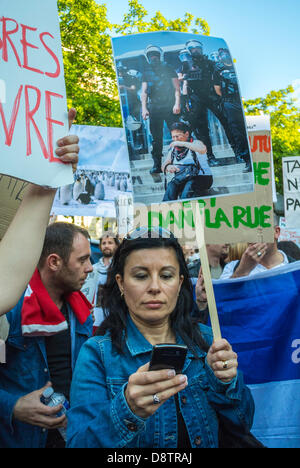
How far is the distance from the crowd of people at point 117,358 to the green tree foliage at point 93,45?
10.1 m

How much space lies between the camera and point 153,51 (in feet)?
6.57

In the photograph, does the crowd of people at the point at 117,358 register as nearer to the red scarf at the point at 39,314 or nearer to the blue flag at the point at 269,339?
the red scarf at the point at 39,314

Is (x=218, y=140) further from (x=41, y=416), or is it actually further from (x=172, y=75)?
(x=41, y=416)

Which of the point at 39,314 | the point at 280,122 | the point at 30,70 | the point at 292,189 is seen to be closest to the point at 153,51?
the point at 30,70

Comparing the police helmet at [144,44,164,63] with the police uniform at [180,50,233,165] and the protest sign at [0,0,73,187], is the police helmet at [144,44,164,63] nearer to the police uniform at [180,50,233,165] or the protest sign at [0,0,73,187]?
the police uniform at [180,50,233,165]

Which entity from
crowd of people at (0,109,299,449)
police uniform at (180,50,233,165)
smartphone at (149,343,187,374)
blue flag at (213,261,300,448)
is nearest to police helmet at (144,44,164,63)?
police uniform at (180,50,233,165)

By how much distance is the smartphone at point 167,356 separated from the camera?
125 cm

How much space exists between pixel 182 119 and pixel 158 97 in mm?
153

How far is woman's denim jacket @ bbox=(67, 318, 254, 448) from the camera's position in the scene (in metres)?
1.42

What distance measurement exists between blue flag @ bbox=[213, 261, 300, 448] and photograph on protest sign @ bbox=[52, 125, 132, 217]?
1810 millimetres

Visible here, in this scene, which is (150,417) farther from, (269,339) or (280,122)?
(280,122)

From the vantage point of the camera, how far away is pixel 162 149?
2.01 metres

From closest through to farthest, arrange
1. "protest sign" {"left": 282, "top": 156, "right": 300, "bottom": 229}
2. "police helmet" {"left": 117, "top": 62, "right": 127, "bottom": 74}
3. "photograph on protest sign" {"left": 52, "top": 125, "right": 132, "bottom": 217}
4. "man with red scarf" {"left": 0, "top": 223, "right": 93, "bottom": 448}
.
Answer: "man with red scarf" {"left": 0, "top": 223, "right": 93, "bottom": 448}
"police helmet" {"left": 117, "top": 62, "right": 127, "bottom": 74}
"photograph on protest sign" {"left": 52, "top": 125, "right": 132, "bottom": 217}
"protest sign" {"left": 282, "top": 156, "right": 300, "bottom": 229}

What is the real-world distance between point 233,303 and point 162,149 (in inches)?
33.8
